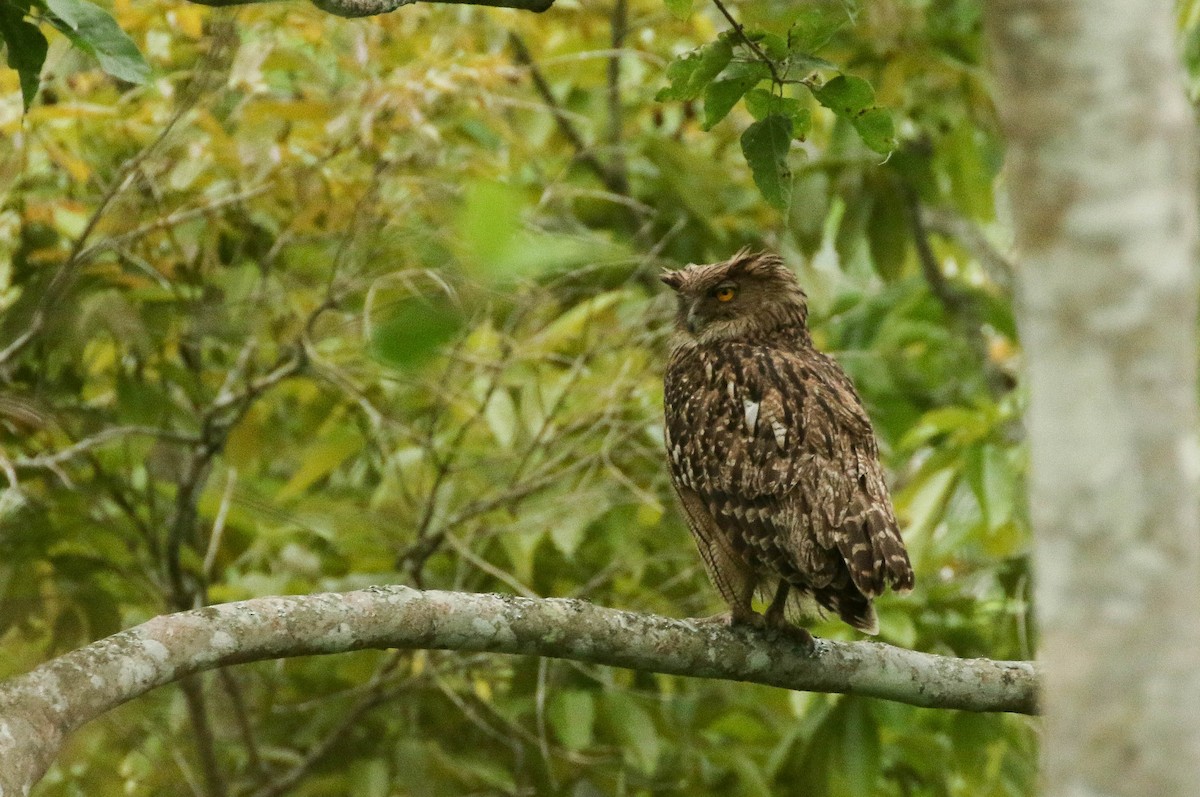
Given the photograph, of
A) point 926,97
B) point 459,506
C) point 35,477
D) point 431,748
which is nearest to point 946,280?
point 926,97

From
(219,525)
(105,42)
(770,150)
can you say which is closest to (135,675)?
(105,42)

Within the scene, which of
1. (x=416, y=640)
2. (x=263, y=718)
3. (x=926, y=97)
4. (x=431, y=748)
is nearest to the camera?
(x=416, y=640)

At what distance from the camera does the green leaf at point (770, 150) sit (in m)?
3.32

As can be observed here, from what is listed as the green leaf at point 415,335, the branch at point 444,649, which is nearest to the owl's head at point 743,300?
the branch at point 444,649

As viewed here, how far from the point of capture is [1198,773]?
141 centimetres

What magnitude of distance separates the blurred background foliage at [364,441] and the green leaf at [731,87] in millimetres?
1486

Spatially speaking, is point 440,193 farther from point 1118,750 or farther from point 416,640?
point 1118,750

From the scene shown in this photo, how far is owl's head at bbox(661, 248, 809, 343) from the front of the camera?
5.04 metres

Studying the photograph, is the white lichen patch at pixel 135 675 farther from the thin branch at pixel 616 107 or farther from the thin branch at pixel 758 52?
the thin branch at pixel 616 107

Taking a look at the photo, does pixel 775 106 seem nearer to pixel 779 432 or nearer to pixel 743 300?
pixel 779 432

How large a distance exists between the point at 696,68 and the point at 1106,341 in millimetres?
1984

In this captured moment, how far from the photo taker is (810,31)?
3199 millimetres

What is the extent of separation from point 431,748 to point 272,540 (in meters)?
1.00

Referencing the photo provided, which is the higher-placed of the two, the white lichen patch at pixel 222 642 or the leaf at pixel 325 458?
the leaf at pixel 325 458
